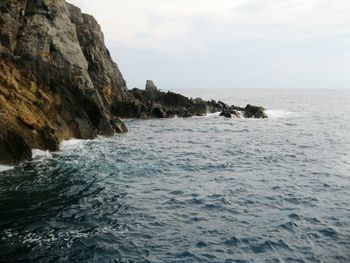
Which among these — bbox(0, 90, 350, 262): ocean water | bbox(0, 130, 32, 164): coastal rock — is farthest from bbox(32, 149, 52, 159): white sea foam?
bbox(0, 130, 32, 164): coastal rock

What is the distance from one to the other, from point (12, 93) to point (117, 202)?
19856mm

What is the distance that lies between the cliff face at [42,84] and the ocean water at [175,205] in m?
2.32

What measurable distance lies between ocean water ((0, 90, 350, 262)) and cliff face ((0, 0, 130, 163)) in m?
2.32

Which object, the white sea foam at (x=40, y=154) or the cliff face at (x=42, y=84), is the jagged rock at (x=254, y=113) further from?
the white sea foam at (x=40, y=154)

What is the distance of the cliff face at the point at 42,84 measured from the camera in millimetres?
37156

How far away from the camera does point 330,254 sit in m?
18.5

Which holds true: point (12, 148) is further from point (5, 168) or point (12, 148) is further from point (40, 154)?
point (40, 154)

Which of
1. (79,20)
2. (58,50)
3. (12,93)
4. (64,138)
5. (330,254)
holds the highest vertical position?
(79,20)

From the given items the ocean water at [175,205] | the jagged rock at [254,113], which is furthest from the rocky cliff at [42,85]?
the jagged rock at [254,113]

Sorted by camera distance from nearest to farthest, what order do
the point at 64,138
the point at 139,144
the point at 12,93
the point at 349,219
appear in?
the point at 349,219, the point at 12,93, the point at 64,138, the point at 139,144

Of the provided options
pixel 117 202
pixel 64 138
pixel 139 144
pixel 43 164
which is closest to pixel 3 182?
pixel 43 164

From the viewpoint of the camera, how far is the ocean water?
1861cm

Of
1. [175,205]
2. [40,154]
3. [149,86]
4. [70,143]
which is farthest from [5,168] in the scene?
[149,86]

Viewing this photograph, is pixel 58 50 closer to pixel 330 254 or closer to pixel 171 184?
pixel 171 184
